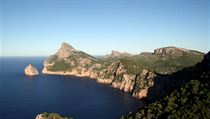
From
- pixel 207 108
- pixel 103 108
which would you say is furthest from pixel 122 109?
pixel 207 108

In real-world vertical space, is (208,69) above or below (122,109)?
above

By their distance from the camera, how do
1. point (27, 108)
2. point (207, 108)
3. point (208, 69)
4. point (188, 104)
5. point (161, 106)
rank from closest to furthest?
point (207, 108) → point (188, 104) → point (161, 106) → point (208, 69) → point (27, 108)

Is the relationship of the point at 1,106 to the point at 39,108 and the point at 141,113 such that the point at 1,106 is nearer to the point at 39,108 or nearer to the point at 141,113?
the point at 39,108

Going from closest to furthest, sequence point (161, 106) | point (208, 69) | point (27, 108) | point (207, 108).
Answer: point (207, 108)
point (161, 106)
point (208, 69)
point (27, 108)

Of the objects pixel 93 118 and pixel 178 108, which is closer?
pixel 178 108

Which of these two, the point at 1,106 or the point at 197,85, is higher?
the point at 197,85

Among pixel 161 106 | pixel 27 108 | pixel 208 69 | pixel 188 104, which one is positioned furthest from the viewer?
pixel 27 108

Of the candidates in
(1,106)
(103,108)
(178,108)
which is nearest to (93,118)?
(103,108)

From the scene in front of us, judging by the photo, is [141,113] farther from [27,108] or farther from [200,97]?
[27,108]

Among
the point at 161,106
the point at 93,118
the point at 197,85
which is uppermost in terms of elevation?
the point at 197,85
